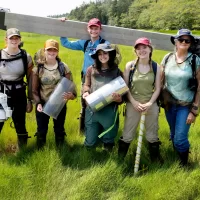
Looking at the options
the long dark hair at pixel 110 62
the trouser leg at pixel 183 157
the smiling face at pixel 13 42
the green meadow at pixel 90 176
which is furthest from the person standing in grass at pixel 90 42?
the trouser leg at pixel 183 157

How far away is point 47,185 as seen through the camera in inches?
145

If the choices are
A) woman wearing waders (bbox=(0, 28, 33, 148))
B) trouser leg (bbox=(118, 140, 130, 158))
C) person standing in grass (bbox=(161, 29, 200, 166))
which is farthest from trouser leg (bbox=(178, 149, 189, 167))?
woman wearing waders (bbox=(0, 28, 33, 148))

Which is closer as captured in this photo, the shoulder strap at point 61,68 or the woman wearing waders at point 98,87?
the woman wearing waders at point 98,87

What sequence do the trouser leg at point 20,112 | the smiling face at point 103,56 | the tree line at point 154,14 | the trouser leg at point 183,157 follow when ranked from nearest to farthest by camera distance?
the smiling face at point 103,56, the trouser leg at point 183,157, the trouser leg at point 20,112, the tree line at point 154,14

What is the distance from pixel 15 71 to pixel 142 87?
169 cm

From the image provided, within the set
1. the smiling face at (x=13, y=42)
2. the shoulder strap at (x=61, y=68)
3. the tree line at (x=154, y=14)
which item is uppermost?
the tree line at (x=154, y=14)

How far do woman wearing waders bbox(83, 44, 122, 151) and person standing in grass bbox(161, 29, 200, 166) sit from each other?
2.22 feet

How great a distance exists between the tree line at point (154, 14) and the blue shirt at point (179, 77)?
180ft

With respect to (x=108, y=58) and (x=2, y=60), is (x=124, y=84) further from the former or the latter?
(x=2, y=60)

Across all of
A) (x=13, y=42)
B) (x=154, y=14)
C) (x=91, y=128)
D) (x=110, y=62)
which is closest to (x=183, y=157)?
(x=91, y=128)

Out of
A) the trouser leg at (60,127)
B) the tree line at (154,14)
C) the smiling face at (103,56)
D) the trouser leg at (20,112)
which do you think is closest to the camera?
the smiling face at (103,56)

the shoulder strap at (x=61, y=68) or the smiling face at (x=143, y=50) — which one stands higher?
the smiling face at (x=143, y=50)

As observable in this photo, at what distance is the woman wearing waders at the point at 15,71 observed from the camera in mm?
4016

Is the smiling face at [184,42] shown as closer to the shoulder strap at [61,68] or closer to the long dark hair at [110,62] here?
the long dark hair at [110,62]
